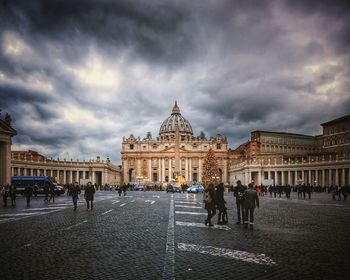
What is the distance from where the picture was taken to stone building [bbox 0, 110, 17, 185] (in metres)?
50.1

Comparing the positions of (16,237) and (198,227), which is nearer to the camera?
(16,237)

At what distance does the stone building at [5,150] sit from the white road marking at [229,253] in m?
45.2

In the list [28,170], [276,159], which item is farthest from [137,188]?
[276,159]

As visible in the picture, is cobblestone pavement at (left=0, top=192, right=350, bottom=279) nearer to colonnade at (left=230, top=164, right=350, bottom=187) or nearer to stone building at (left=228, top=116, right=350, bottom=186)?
colonnade at (left=230, top=164, right=350, bottom=187)

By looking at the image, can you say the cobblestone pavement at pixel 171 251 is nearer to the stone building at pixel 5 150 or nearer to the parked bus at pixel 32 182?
the parked bus at pixel 32 182

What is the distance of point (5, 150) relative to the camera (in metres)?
51.2

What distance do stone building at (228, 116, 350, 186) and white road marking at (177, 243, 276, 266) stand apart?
213ft

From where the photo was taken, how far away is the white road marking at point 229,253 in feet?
28.9

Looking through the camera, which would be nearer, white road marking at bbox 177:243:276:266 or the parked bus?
white road marking at bbox 177:243:276:266

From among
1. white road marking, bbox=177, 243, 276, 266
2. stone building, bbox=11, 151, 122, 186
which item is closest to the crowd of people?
white road marking, bbox=177, 243, 276, 266

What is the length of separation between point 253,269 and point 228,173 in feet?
489

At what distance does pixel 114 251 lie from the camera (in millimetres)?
9742

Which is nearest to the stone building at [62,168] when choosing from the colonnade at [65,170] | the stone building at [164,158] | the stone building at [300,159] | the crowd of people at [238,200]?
the colonnade at [65,170]

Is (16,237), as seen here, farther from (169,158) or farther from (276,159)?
A: (169,158)
